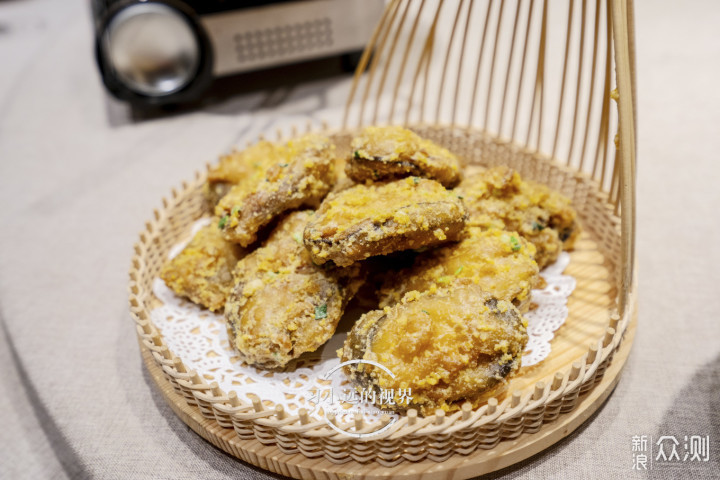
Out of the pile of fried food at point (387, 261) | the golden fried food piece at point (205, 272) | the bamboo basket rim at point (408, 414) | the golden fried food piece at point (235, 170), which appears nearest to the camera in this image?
the bamboo basket rim at point (408, 414)

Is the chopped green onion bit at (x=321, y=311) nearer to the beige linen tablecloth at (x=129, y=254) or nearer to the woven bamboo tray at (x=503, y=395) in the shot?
the woven bamboo tray at (x=503, y=395)

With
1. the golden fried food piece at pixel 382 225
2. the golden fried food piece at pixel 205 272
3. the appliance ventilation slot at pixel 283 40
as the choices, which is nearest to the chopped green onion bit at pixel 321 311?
the golden fried food piece at pixel 382 225

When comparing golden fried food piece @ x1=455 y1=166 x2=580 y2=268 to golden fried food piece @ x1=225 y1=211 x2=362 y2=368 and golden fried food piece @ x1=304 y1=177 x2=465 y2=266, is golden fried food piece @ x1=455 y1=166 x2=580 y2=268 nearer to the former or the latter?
golden fried food piece @ x1=304 y1=177 x2=465 y2=266

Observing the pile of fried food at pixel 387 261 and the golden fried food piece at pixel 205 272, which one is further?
the golden fried food piece at pixel 205 272

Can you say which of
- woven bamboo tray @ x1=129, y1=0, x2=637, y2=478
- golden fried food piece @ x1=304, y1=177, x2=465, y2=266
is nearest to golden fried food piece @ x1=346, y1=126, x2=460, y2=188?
golden fried food piece @ x1=304, y1=177, x2=465, y2=266

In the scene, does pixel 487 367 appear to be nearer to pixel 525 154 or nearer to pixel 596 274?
pixel 596 274

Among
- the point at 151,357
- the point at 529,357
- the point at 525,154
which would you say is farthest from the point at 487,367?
the point at 525,154

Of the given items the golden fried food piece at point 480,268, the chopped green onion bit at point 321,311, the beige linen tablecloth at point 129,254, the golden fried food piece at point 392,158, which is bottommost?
the beige linen tablecloth at point 129,254
